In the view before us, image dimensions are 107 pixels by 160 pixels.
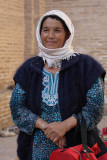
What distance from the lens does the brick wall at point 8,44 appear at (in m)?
5.93

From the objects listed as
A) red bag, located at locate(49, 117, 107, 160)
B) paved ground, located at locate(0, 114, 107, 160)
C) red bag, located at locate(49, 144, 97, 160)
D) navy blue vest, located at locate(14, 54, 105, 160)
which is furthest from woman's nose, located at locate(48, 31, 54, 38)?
paved ground, located at locate(0, 114, 107, 160)

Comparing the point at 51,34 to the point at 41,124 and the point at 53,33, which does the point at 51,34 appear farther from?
the point at 41,124

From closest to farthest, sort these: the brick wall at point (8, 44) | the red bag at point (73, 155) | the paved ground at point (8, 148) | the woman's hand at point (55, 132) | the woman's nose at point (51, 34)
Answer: the red bag at point (73, 155), the woman's hand at point (55, 132), the woman's nose at point (51, 34), the paved ground at point (8, 148), the brick wall at point (8, 44)

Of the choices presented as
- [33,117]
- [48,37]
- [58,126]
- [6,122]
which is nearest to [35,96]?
[33,117]

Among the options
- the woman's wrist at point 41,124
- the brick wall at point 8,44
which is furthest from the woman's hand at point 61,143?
the brick wall at point 8,44

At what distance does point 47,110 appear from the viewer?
204 centimetres

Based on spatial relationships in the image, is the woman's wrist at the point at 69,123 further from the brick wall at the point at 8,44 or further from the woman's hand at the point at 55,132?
the brick wall at the point at 8,44

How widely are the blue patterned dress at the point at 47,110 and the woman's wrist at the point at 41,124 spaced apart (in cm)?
2

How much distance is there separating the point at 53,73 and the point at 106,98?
5.49 meters

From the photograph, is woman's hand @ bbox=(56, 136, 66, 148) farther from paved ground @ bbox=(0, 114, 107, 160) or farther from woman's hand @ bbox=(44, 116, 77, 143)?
paved ground @ bbox=(0, 114, 107, 160)

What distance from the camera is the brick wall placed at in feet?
19.5

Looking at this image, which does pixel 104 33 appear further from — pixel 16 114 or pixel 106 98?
pixel 16 114

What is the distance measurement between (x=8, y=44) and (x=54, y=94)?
14.2 ft

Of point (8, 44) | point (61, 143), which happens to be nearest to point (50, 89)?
point (61, 143)
